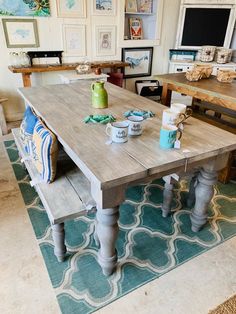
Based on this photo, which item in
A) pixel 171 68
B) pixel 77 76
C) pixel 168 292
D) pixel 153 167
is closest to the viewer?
pixel 153 167

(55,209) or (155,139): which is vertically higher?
(155,139)

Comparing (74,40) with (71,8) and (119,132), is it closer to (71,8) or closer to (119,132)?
(71,8)

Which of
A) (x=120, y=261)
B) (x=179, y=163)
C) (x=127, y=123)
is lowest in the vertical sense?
(x=120, y=261)

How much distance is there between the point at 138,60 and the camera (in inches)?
170

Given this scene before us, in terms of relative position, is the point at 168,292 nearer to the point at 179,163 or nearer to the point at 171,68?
the point at 179,163

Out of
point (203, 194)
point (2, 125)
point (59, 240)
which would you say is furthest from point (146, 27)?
point (59, 240)

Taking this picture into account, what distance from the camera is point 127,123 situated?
1.38 metres

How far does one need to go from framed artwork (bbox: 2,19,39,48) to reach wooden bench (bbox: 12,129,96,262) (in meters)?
2.36

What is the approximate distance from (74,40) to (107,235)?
125 inches

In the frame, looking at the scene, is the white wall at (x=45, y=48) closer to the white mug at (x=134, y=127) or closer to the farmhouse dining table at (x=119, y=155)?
the farmhouse dining table at (x=119, y=155)

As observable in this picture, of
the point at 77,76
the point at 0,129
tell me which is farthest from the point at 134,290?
the point at 77,76

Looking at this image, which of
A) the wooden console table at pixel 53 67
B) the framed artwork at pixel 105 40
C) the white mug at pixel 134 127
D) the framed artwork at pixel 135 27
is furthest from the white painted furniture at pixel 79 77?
the white mug at pixel 134 127

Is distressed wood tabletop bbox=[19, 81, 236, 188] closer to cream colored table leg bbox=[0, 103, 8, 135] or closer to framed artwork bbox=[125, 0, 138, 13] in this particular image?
cream colored table leg bbox=[0, 103, 8, 135]

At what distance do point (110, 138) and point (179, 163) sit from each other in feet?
1.30
